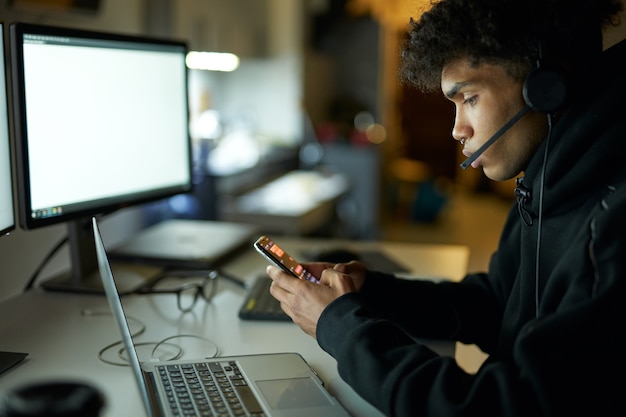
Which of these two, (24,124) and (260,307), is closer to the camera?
(24,124)

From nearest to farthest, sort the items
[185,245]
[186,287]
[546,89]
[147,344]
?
[546,89] → [147,344] → [186,287] → [185,245]

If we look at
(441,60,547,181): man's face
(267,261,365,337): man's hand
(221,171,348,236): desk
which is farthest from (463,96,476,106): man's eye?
(221,171,348,236): desk

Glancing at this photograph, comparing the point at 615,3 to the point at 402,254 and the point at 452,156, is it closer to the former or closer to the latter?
the point at 402,254

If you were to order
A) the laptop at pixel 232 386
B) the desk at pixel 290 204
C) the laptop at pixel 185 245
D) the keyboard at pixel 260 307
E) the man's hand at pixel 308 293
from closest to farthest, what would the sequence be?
1. the laptop at pixel 232 386
2. the man's hand at pixel 308 293
3. the keyboard at pixel 260 307
4. the laptop at pixel 185 245
5. the desk at pixel 290 204

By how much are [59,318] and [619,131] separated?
0.92 meters

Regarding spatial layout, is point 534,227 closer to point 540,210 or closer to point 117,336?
point 540,210

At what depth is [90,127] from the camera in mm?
1274

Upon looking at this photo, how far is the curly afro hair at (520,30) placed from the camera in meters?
0.82

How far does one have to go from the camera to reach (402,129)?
7.12 m

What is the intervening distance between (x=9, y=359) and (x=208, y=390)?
33 cm

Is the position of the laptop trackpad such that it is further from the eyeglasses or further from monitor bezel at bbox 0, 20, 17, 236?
monitor bezel at bbox 0, 20, 17, 236

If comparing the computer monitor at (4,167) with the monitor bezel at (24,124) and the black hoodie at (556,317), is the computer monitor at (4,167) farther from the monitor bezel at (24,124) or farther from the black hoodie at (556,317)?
the black hoodie at (556,317)

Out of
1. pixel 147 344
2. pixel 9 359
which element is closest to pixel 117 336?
pixel 147 344

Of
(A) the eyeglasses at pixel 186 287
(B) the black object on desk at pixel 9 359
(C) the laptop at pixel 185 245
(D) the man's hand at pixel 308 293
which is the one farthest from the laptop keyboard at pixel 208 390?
(C) the laptop at pixel 185 245
